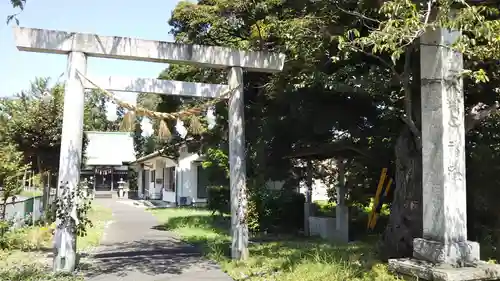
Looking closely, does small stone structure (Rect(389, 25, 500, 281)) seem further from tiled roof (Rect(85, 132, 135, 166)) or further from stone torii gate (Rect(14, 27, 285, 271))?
tiled roof (Rect(85, 132, 135, 166))

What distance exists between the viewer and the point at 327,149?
12438 mm

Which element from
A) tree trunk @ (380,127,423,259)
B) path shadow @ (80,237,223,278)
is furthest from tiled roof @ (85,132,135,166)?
tree trunk @ (380,127,423,259)

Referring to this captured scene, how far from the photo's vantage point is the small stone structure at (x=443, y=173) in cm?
620

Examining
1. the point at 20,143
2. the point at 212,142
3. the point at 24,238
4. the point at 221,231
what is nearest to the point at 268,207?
the point at 221,231

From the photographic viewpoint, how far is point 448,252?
20.2 ft

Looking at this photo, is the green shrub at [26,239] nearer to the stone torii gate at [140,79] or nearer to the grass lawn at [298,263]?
the stone torii gate at [140,79]

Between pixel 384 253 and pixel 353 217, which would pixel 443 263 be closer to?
pixel 384 253

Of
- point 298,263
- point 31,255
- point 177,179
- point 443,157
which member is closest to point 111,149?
point 177,179

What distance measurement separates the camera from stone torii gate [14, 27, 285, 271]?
938 centimetres

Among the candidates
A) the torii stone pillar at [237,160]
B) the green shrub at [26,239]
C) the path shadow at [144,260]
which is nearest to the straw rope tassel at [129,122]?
the torii stone pillar at [237,160]

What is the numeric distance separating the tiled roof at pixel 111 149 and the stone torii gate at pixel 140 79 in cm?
3971

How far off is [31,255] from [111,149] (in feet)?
133

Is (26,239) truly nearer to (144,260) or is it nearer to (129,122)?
(144,260)

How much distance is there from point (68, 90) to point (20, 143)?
8.21 meters
